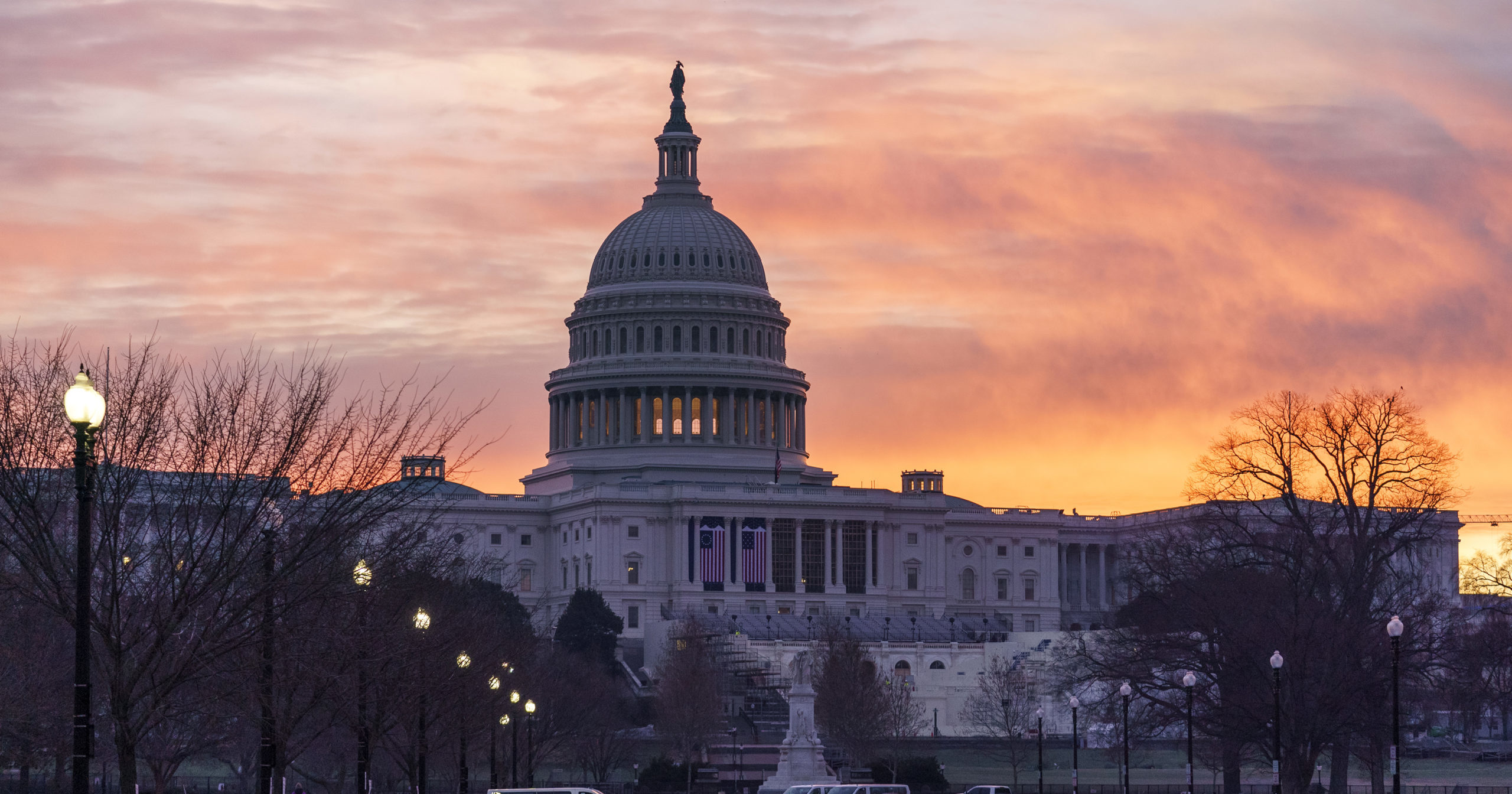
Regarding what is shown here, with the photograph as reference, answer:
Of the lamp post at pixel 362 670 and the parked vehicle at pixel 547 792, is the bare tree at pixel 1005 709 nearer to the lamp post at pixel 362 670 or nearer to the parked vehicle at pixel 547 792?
the parked vehicle at pixel 547 792

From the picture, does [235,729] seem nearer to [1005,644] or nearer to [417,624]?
[417,624]

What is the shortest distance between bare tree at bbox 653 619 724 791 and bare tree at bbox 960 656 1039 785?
45.1 ft

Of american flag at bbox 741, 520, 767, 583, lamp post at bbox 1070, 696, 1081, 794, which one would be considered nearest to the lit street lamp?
lamp post at bbox 1070, 696, 1081, 794

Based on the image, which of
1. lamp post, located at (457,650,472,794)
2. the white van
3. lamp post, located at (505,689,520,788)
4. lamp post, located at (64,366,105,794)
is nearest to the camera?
lamp post, located at (64,366,105,794)

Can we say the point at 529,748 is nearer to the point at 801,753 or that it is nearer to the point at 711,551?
the point at 801,753

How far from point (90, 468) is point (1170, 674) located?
6135 centimetres

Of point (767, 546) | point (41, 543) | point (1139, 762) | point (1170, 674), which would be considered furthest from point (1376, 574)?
point (767, 546)

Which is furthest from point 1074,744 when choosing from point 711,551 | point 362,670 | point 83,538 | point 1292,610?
point 711,551

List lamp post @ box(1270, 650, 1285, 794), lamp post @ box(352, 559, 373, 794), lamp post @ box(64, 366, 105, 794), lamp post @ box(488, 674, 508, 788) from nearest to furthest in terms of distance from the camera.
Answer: lamp post @ box(64, 366, 105, 794) < lamp post @ box(352, 559, 373, 794) < lamp post @ box(1270, 650, 1285, 794) < lamp post @ box(488, 674, 508, 788)

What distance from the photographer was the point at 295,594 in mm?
44188

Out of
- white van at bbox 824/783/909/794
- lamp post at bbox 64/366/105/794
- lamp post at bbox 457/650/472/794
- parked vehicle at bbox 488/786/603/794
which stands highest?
lamp post at bbox 64/366/105/794

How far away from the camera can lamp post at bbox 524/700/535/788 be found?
82.6 meters

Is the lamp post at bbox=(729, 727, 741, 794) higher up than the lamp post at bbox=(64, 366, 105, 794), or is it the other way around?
the lamp post at bbox=(64, 366, 105, 794)

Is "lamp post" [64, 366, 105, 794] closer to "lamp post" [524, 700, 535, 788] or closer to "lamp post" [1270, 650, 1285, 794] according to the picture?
"lamp post" [1270, 650, 1285, 794]
